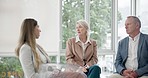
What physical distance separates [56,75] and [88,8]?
7.96 ft

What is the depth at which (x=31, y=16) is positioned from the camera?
14.9ft

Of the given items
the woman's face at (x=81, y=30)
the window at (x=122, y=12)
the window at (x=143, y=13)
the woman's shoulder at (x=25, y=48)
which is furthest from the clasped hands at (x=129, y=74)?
the window at (x=122, y=12)

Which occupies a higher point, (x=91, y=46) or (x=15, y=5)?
(x=15, y=5)

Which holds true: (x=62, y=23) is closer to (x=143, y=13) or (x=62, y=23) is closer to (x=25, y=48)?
(x=143, y=13)

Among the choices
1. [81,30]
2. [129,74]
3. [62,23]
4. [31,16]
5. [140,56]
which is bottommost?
[129,74]

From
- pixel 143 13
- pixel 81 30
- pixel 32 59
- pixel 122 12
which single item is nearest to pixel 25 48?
pixel 32 59

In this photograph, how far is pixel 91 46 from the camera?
3.94 metres

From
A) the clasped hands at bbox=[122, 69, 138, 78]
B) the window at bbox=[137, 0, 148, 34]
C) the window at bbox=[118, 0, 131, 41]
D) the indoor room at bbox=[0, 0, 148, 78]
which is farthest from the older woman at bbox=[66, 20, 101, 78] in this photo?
the window at bbox=[118, 0, 131, 41]

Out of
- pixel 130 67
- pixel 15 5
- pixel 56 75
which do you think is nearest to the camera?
pixel 56 75

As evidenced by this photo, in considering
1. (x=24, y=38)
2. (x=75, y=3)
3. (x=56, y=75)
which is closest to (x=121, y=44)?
(x=56, y=75)

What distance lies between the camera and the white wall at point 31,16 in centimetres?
443

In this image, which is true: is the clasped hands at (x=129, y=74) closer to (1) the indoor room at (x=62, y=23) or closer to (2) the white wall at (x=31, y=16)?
(1) the indoor room at (x=62, y=23)

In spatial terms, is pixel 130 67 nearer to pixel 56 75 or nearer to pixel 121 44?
pixel 121 44

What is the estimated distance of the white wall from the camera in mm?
4434
